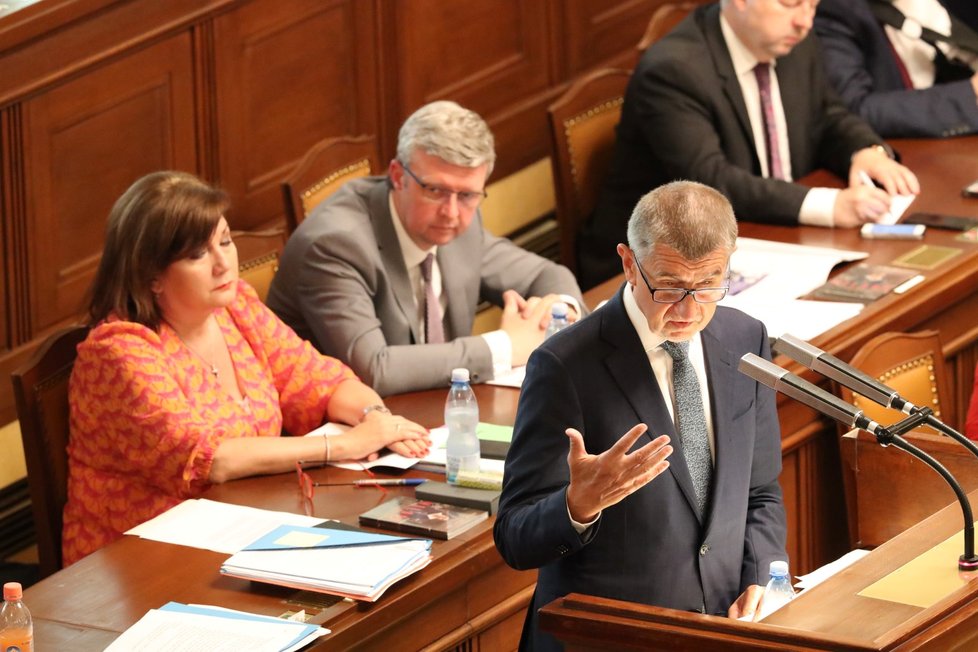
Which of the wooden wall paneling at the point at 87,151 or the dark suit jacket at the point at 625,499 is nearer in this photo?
the dark suit jacket at the point at 625,499

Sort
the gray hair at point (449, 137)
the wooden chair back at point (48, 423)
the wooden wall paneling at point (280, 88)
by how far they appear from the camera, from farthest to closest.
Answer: the wooden wall paneling at point (280, 88) → the gray hair at point (449, 137) → the wooden chair back at point (48, 423)

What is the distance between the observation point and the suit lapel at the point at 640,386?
264cm

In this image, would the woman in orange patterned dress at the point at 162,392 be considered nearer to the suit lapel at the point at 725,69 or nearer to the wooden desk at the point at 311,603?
the wooden desk at the point at 311,603

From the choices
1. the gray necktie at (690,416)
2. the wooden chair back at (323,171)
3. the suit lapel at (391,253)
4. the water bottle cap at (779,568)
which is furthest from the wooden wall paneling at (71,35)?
the water bottle cap at (779,568)

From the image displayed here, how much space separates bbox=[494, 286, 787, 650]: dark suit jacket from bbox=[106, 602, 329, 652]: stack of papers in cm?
44

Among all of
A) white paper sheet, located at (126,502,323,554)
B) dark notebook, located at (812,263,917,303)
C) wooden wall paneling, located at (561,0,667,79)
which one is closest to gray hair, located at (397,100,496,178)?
dark notebook, located at (812,263,917,303)

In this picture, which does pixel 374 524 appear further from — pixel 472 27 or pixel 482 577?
pixel 472 27

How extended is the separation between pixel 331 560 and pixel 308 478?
18.8 inches

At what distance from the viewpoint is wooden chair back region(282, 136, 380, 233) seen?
190 inches

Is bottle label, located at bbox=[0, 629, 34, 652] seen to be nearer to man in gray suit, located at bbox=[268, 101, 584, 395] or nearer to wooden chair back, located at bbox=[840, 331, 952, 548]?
man in gray suit, located at bbox=[268, 101, 584, 395]

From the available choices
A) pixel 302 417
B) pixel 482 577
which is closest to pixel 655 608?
pixel 482 577

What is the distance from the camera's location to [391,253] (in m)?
4.32

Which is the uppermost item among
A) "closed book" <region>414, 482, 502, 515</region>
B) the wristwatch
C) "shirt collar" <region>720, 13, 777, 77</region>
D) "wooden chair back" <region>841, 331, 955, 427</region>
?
"shirt collar" <region>720, 13, 777, 77</region>

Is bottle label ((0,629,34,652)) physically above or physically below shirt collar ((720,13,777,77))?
below
